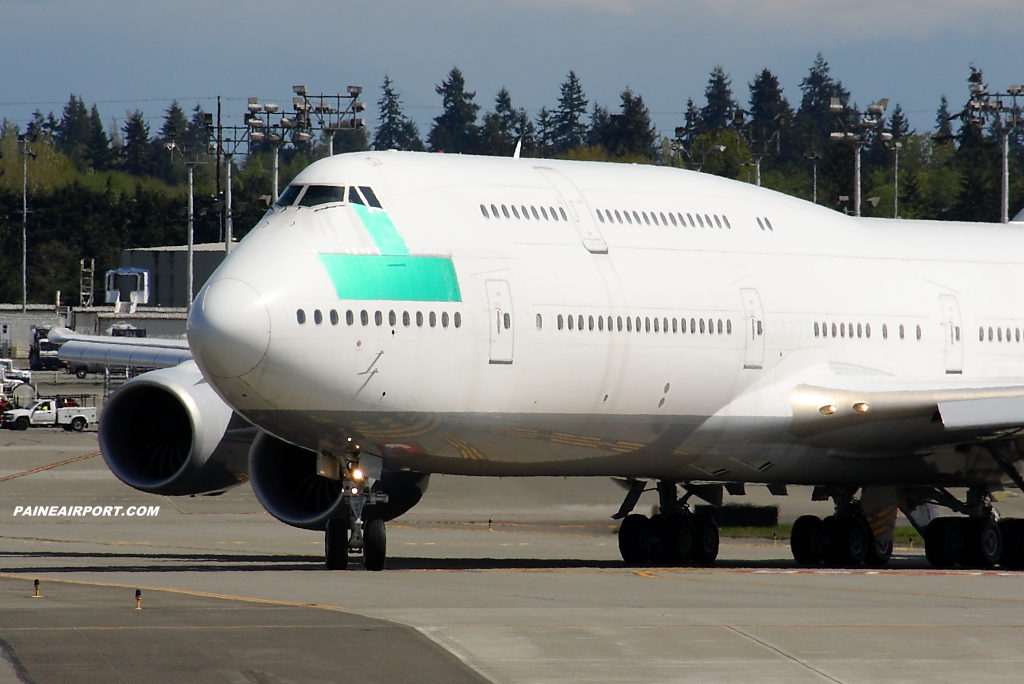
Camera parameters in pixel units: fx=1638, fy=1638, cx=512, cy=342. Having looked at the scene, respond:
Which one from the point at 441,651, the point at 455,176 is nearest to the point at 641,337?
the point at 455,176

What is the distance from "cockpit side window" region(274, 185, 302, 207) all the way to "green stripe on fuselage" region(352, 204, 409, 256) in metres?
0.86

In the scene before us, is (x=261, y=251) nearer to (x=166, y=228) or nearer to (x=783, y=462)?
(x=783, y=462)

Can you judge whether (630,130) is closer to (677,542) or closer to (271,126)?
(271,126)

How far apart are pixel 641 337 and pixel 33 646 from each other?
11148 millimetres

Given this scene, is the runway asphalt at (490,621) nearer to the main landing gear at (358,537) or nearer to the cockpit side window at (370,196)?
the main landing gear at (358,537)

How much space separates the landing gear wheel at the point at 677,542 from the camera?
26.2m

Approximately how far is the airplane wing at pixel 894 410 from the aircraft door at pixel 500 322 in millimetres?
5178

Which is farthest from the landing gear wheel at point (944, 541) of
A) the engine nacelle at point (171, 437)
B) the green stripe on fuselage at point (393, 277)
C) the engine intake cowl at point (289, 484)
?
the engine nacelle at point (171, 437)

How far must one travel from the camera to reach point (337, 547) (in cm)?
2058

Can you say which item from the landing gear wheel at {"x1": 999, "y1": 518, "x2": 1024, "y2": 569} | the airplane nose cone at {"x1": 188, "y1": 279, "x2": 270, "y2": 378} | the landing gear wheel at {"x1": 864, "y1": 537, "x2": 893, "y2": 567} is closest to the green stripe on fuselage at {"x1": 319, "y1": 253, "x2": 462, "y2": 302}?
the airplane nose cone at {"x1": 188, "y1": 279, "x2": 270, "y2": 378}

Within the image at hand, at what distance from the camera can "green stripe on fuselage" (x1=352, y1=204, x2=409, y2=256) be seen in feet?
66.5

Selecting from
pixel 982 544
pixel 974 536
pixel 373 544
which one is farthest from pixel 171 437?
pixel 982 544

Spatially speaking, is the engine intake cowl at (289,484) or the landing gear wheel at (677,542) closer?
the engine intake cowl at (289,484)

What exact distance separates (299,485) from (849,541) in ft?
30.2
